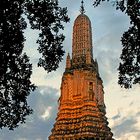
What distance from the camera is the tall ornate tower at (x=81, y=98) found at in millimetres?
67438

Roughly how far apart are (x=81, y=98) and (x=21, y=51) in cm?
5467

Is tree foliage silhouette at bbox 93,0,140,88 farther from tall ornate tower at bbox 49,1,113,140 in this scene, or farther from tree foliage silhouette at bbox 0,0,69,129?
tall ornate tower at bbox 49,1,113,140

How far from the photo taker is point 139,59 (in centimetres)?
1653

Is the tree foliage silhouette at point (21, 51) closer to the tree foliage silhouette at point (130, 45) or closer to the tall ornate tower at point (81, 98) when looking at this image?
the tree foliage silhouette at point (130, 45)

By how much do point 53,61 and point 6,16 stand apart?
3.01 meters

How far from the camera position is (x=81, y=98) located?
7175 cm

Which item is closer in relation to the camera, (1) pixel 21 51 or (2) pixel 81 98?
(1) pixel 21 51

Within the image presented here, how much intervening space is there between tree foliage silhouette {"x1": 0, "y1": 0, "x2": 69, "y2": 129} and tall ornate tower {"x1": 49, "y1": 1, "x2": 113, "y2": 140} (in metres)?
48.6

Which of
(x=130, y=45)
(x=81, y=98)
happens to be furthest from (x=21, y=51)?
(x=81, y=98)

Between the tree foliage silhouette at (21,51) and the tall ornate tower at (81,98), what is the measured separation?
48.6m

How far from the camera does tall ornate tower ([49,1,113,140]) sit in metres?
67.4

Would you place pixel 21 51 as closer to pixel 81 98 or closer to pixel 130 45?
pixel 130 45

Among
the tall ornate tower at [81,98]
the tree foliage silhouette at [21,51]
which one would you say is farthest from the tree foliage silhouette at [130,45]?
the tall ornate tower at [81,98]

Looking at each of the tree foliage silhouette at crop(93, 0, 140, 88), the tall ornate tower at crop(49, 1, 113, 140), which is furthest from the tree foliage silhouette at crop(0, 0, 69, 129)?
the tall ornate tower at crop(49, 1, 113, 140)
